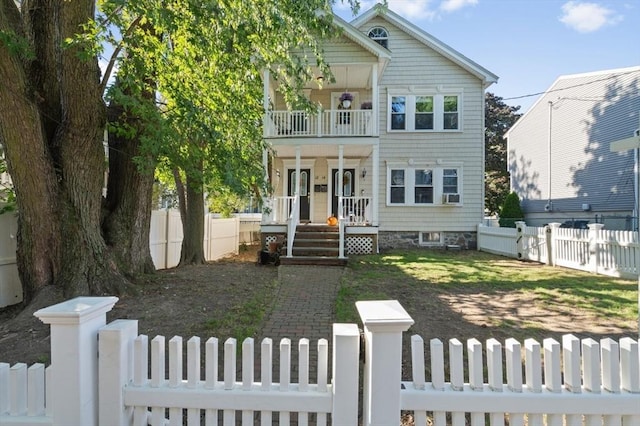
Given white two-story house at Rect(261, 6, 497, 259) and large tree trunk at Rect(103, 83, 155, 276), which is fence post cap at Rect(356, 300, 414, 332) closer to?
large tree trunk at Rect(103, 83, 155, 276)

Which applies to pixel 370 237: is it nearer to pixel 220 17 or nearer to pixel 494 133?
pixel 220 17

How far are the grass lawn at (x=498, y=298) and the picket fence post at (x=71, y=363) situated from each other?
11.0ft

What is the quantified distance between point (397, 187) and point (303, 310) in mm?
10243

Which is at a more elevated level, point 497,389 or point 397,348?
point 397,348

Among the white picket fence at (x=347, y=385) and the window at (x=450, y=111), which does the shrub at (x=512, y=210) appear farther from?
the white picket fence at (x=347, y=385)

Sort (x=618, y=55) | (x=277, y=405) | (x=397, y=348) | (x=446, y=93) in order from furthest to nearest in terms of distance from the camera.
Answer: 1. (x=618, y=55)
2. (x=446, y=93)
3. (x=277, y=405)
4. (x=397, y=348)

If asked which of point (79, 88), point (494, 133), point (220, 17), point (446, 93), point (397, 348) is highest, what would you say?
point (494, 133)

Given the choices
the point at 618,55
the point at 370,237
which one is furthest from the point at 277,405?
the point at 618,55

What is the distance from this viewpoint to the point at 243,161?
23.7 feet

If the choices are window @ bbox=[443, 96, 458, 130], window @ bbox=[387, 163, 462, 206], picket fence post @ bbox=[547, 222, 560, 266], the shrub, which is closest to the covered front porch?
window @ bbox=[387, 163, 462, 206]

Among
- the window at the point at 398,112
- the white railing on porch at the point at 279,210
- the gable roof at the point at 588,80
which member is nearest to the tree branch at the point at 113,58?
the white railing on porch at the point at 279,210

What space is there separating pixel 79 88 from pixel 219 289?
371cm

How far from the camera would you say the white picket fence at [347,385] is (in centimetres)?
182

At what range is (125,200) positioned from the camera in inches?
248
